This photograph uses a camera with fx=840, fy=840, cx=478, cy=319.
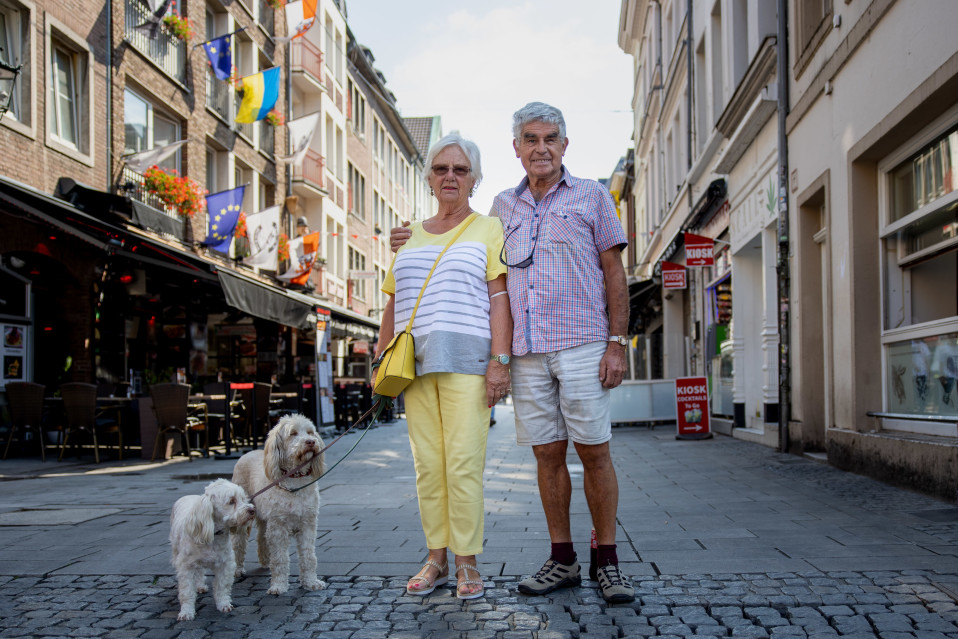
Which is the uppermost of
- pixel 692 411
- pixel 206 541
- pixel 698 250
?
pixel 698 250

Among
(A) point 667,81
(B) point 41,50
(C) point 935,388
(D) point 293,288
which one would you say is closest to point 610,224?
(C) point 935,388

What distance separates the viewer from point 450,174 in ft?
12.4

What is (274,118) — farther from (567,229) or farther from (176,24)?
(567,229)

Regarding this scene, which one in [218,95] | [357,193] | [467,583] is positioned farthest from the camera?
[357,193]

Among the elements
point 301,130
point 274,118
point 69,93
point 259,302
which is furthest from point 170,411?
point 274,118

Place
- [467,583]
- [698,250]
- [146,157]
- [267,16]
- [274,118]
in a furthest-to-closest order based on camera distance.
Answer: [267,16], [274,118], [698,250], [146,157], [467,583]

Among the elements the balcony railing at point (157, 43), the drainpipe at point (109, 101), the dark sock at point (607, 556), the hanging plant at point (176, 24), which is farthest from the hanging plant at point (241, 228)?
the dark sock at point (607, 556)

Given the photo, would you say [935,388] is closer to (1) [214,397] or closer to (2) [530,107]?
(2) [530,107]

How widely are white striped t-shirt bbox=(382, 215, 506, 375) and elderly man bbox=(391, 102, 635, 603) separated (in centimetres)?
15

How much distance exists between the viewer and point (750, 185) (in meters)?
12.5

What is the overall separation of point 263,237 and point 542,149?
15.7 metres

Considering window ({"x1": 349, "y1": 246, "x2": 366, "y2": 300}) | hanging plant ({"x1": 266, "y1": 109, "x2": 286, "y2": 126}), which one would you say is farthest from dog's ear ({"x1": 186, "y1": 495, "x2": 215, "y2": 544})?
window ({"x1": 349, "y1": 246, "x2": 366, "y2": 300})

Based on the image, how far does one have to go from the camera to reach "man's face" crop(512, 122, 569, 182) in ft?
12.4

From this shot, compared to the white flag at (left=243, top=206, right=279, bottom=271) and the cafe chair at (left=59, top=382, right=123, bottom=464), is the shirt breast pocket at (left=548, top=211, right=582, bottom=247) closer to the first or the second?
the cafe chair at (left=59, top=382, right=123, bottom=464)
